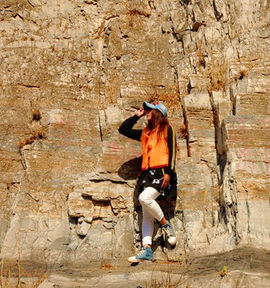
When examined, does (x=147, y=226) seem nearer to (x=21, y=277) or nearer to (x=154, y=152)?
(x=154, y=152)

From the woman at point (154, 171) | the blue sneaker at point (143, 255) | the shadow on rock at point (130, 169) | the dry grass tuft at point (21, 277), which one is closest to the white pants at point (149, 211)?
the woman at point (154, 171)

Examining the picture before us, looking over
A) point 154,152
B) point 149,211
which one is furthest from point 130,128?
point 149,211

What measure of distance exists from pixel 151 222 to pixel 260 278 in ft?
5.93

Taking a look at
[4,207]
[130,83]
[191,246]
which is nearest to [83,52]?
[130,83]

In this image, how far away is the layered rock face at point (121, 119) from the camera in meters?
6.01

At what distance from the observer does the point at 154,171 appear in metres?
5.78

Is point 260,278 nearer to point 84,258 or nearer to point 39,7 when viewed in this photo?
point 84,258

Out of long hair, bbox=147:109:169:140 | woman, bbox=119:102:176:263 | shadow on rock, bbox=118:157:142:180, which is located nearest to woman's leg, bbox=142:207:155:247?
woman, bbox=119:102:176:263

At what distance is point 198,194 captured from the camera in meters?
6.30

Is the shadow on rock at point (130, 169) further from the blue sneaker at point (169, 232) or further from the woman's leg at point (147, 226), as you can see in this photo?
the blue sneaker at point (169, 232)

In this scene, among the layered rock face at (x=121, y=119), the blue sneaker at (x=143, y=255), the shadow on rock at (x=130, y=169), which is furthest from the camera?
the shadow on rock at (x=130, y=169)

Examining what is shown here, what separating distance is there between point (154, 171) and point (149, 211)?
1.99 ft

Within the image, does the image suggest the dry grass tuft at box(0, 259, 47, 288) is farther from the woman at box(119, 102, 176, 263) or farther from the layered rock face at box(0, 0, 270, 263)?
the woman at box(119, 102, 176, 263)

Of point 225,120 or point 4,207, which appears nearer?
point 225,120
